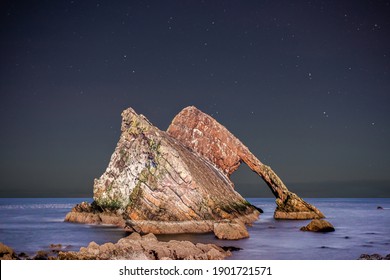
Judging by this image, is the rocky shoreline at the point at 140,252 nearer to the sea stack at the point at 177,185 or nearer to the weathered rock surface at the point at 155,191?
the sea stack at the point at 177,185

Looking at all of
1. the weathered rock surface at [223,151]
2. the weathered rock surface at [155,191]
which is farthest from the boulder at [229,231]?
the weathered rock surface at [223,151]

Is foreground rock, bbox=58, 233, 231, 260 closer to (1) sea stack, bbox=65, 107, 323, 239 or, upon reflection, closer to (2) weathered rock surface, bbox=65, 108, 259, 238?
(1) sea stack, bbox=65, 107, 323, 239

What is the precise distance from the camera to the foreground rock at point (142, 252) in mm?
27359

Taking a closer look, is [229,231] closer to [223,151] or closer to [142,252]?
[142,252]

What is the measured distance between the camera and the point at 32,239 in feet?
136

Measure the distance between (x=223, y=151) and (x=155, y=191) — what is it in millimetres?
20261

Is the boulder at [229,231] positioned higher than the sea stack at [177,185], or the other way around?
the sea stack at [177,185]

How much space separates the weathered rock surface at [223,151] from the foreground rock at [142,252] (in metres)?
35.2

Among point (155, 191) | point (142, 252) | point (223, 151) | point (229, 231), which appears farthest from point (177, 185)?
point (142, 252)

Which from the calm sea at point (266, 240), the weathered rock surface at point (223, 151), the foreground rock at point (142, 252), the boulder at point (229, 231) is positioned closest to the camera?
the foreground rock at point (142, 252)

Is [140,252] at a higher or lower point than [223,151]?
lower

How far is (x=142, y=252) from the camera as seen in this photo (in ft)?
90.7
